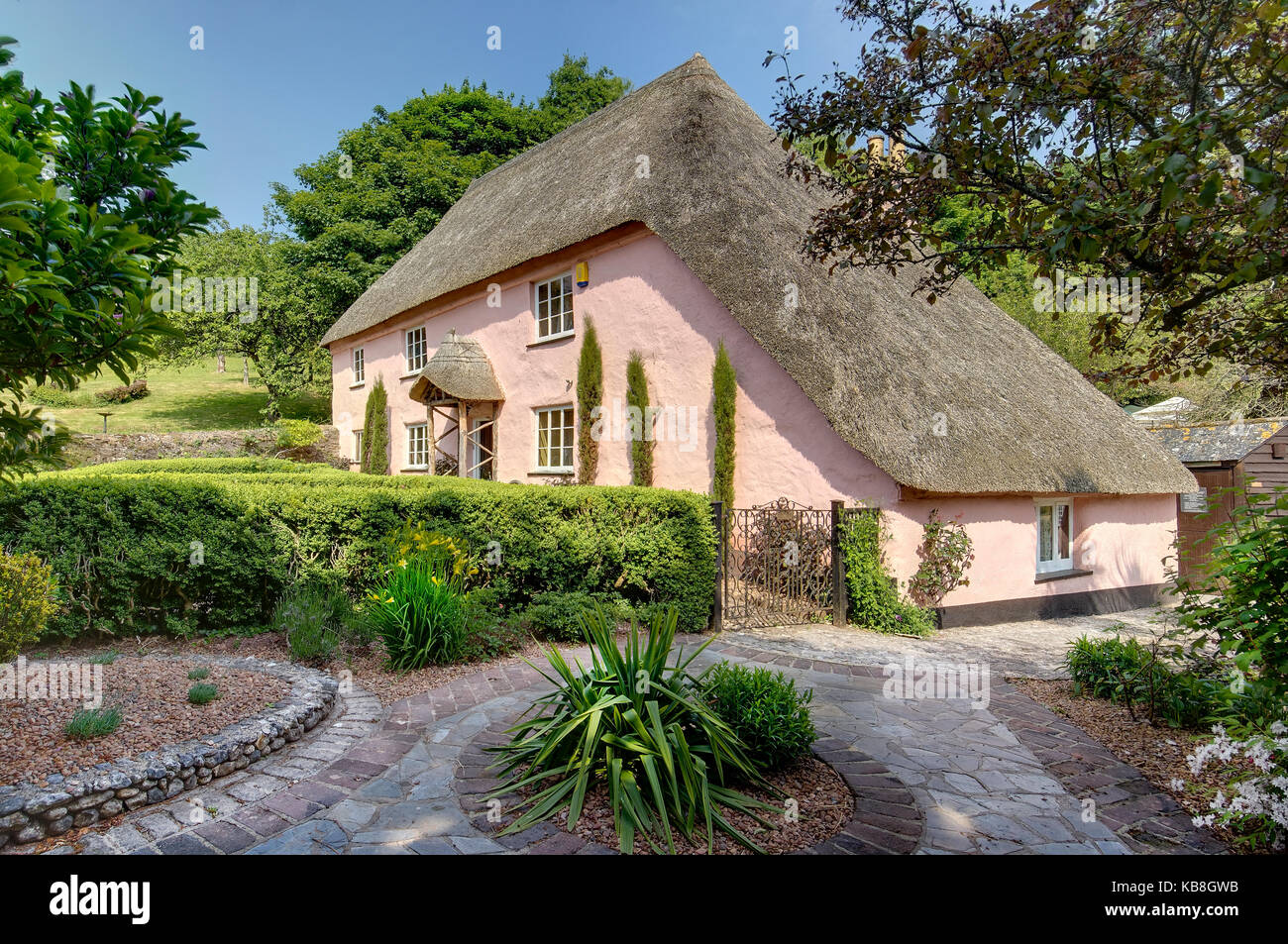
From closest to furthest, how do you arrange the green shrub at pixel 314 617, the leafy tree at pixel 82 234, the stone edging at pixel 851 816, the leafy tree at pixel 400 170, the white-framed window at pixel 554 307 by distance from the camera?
the leafy tree at pixel 82 234, the stone edging at pixel 851 816, the green shrub at pixel 314 617, the white-framed window at pixel 554 307, the leafy tree at pixel 400 170

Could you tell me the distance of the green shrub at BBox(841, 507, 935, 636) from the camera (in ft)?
27.0

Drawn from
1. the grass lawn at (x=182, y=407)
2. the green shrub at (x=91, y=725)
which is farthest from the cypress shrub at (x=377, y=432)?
the green shrub at (x=91, y=725)

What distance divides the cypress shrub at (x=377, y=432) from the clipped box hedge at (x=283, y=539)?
1182 centimetres

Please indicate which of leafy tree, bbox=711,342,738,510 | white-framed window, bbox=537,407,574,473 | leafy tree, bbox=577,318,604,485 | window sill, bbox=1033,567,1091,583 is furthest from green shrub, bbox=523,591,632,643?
window sill, bbox=1033,567,1091,583

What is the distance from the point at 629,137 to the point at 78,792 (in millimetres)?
13972

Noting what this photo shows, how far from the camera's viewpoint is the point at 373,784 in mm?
3633

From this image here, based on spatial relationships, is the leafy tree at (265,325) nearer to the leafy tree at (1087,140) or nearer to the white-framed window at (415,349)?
the white-framed window at (415,349)

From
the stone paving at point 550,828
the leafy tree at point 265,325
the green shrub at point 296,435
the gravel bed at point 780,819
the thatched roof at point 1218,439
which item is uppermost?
the leafy tree at point 265,325

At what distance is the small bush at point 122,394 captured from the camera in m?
29.8

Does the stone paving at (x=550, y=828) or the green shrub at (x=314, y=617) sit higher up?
the green shrub at (x=314, y=617)

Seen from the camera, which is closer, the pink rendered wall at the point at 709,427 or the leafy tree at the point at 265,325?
the pink rendered wall at the point at 709,427

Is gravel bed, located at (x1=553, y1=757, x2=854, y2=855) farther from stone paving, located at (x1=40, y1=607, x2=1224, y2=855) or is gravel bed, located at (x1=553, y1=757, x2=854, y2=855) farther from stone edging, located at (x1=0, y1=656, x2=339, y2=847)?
stone edging, located at (x1=0, y1=656, x2=339, y2=847)
